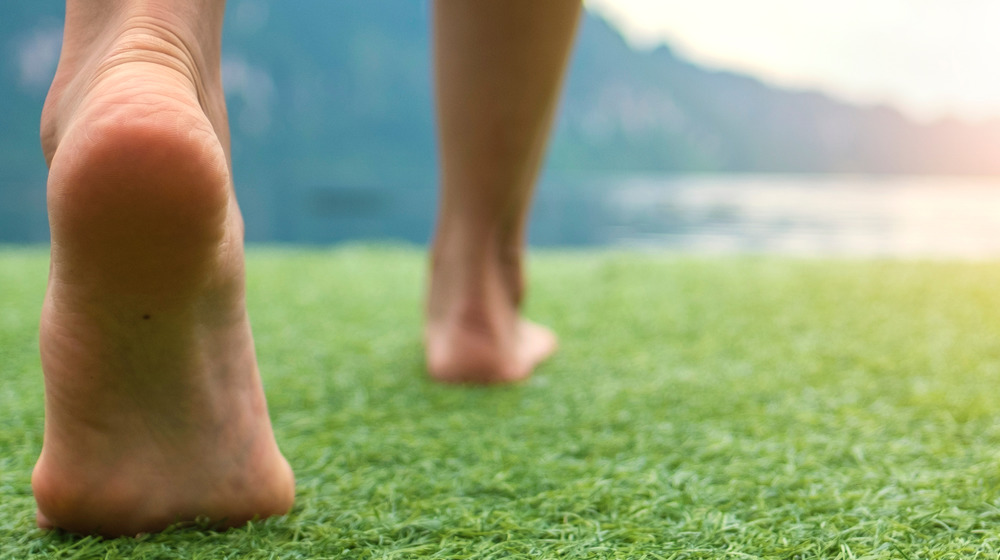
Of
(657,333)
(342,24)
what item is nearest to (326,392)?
(657,333)

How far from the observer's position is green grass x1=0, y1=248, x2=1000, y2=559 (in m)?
0.54

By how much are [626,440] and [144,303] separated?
515mm

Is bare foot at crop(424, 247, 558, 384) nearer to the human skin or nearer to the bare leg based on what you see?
the bare leg

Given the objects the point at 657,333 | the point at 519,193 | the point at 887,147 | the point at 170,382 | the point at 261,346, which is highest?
the point at 887,147

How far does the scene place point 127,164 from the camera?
44 cm

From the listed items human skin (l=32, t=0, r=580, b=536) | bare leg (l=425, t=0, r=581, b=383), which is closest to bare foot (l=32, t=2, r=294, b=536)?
human skin (l=32, t=0, r=580, b=536)

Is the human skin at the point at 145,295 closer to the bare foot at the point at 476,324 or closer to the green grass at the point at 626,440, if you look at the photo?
the green grass at the point at 626,440

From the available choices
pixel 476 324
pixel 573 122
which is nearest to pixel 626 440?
pixel 476 324

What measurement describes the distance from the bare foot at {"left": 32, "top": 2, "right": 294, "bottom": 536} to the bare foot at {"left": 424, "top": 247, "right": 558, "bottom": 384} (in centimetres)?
49

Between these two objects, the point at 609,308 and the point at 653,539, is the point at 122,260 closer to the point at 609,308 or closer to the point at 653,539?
the point at 653,539

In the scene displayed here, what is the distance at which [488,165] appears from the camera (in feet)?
3.31

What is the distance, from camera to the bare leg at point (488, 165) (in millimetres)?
903

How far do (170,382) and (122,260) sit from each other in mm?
112

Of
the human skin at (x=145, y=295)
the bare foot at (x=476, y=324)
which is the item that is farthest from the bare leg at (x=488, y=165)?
the human skin at (x=145, y=295)
